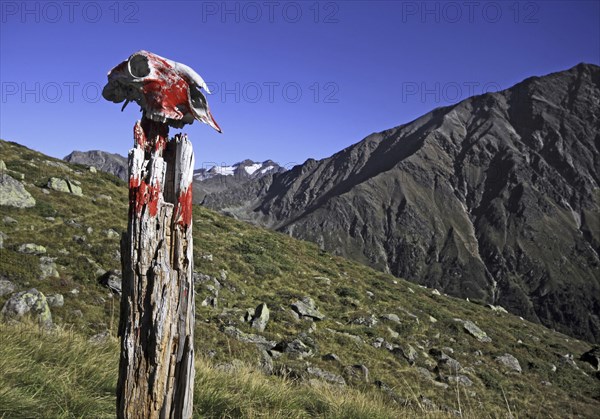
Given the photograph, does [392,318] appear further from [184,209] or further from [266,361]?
[184,209]

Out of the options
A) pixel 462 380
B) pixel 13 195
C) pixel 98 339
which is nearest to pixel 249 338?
pixel 98 339

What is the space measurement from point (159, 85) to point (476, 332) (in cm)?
2817

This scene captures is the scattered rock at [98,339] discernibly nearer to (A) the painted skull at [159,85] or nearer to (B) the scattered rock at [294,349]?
(A) the painted skull at [159,85]

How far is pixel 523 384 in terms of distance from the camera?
848 inches

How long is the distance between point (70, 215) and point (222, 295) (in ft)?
30.5

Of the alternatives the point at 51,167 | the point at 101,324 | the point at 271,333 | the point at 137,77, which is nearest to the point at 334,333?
the point at 271,333

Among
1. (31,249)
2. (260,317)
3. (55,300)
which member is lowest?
(260,317)

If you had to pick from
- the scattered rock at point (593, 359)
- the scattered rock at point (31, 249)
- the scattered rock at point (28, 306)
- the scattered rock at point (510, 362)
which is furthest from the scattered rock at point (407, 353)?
the scattered rock at point (593, 359)

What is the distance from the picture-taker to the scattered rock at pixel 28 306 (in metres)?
10.7

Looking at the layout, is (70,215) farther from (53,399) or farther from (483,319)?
(483,319)

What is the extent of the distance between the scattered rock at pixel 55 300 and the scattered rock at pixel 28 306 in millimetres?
1184

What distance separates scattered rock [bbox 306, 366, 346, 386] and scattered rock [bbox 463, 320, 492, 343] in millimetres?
15289

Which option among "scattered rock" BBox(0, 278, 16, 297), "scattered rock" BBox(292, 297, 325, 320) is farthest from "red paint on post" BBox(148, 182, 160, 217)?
"scattered rock" BBox(292, 297, 325, 320)

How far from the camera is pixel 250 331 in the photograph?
16.6 m
